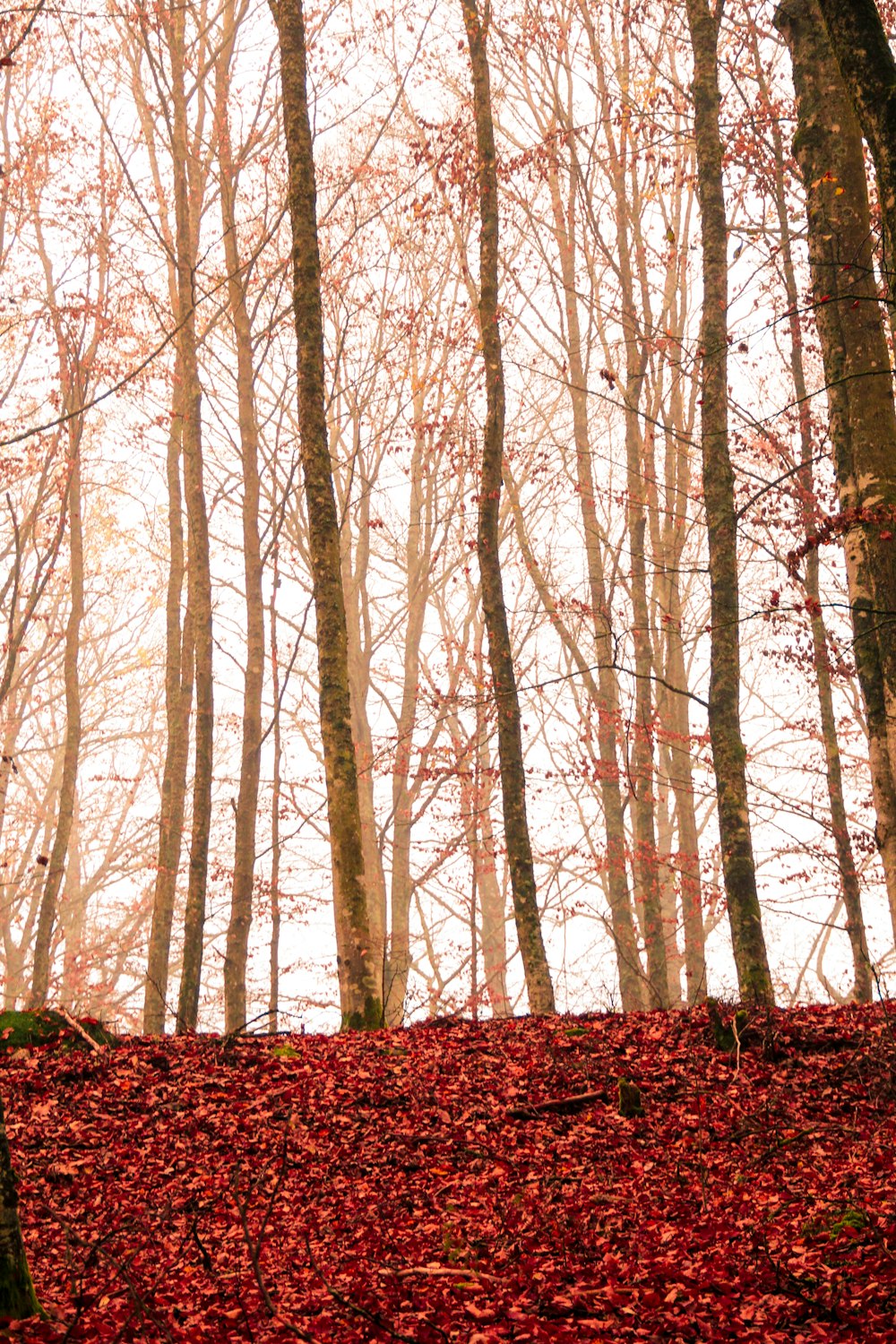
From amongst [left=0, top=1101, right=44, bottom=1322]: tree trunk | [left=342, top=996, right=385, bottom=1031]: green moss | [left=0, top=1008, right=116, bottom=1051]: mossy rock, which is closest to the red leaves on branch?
[left=342, top=996, right=385, bottom=1031]: green moss

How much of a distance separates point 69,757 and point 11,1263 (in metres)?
12.9

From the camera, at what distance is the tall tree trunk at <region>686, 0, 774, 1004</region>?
7.80 metres

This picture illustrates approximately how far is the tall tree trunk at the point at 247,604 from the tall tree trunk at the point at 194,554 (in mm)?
578

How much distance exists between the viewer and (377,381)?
19531 mm

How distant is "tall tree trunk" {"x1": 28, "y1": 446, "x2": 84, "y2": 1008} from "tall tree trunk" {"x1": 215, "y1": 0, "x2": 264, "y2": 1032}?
2.75 meters

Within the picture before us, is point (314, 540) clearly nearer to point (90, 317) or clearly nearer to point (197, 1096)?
point (197, 1096)

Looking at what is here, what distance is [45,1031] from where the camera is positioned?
286 inches

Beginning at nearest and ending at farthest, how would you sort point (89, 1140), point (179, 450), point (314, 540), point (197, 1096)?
point (89, 1140), point (197, 1096), point (314, 540), point (179, 450)

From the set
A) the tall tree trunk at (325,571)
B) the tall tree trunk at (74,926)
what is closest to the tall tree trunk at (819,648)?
the tall tree trunk at (325,571)

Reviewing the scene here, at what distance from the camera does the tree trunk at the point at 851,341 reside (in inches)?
259

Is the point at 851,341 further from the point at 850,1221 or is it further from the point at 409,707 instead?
the point at 409,707

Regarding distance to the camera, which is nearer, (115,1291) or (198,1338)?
(198,1338)

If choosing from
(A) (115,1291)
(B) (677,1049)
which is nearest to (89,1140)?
(A) (115,1291)

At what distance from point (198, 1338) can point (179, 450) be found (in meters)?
13.6
